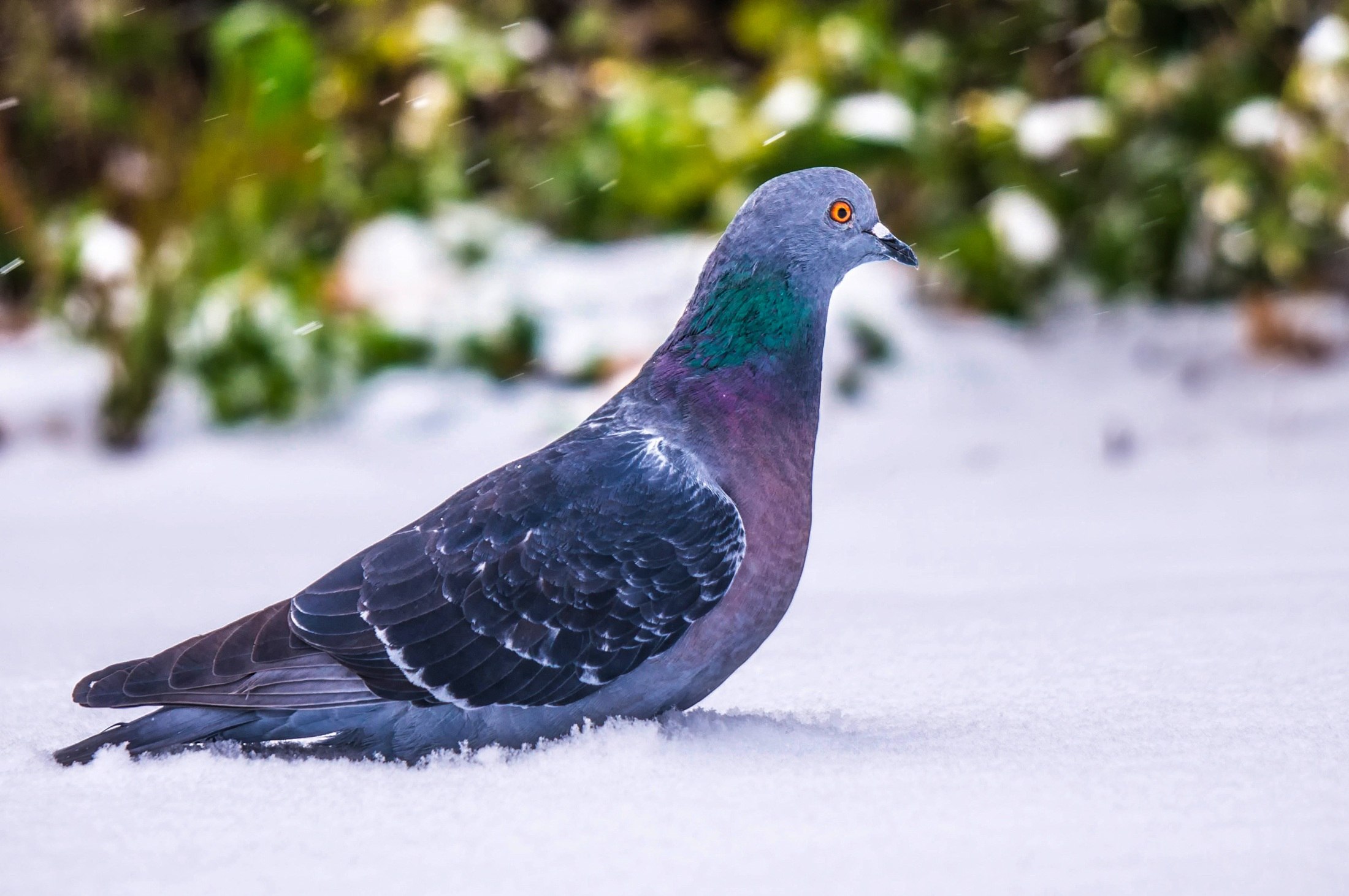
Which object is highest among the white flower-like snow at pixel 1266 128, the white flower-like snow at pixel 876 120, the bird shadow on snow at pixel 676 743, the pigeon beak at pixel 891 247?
the white flower-like snow at pixel 876 120

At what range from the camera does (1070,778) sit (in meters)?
1.65

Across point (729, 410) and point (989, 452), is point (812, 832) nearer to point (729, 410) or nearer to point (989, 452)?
point (729, 410)

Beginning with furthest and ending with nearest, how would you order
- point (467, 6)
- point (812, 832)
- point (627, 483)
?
point (467, 6)
point (627, 483)
point (812, 832)

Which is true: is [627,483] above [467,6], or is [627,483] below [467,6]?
below

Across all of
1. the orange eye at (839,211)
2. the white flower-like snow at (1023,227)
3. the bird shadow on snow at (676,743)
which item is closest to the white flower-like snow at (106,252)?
the white flower-like snow at (1023,227)

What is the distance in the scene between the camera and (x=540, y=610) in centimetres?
190

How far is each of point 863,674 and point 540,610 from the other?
26.5 inches

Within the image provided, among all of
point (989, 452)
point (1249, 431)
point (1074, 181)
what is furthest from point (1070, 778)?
point (1074, 181)

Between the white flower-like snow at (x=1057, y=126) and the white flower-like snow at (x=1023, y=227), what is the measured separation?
1.34 feet

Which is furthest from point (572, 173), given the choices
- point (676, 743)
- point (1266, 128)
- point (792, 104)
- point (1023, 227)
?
point (676, 743)

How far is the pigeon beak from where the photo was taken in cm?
214

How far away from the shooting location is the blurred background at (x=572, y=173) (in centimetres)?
514

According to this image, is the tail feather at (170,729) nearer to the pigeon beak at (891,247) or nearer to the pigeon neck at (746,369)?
the pigeon neck at (746,369)

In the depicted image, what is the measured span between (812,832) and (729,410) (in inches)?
26.1
